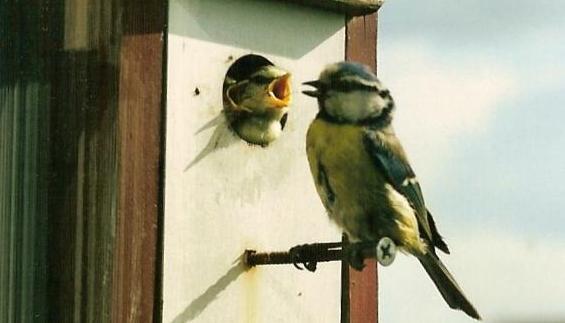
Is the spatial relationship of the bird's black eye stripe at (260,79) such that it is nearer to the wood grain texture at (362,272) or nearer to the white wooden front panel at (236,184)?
the white wooden front panel at (236,184)

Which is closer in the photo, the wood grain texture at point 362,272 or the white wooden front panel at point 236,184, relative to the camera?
the white wooden front panel at point 236,184

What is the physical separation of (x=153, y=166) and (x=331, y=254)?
1.64ft

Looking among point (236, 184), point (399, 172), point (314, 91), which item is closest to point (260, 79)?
point (314, 91)

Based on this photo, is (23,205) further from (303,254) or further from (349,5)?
(349,5)

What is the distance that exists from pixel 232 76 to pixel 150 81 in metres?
0.37

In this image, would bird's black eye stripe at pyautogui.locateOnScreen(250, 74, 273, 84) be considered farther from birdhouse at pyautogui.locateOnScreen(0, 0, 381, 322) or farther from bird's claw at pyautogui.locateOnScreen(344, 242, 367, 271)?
bird's claw at pyautogui.locateOnScreen(344, 242, 367, 271)

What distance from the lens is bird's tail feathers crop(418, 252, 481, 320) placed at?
421 cm

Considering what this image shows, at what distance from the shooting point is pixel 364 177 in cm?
428

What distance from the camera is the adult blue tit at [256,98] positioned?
4.34 m

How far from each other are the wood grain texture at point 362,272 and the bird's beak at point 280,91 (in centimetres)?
30

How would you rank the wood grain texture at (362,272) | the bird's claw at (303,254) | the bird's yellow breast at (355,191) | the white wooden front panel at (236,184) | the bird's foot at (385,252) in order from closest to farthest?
1. the bird's foot at (385,252)
2. the bird's claw at (303,254)
3. the white wooden front panel at (236,184)
4. the bird's yellow breast at (355,191)
5. the wood grain texture at (362,272)

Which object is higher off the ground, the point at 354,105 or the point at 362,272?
the point at 354,105

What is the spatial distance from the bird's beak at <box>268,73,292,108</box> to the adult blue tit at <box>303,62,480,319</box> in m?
0.12

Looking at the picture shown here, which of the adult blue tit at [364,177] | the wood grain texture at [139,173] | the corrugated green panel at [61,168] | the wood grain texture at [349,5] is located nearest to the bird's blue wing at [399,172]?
the adult blue tit at [364,177]
